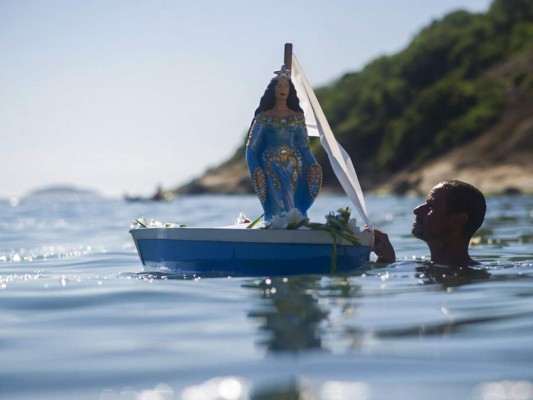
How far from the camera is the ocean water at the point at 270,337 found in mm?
3945

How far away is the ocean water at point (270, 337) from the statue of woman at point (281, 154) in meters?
0.94

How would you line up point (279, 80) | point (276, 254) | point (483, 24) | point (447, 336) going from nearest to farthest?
point (447, 336) < point (276, 254) < point (279, 80) < point (483, 24)

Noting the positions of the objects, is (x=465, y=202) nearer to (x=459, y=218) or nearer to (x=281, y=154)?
(x=459, y=218)

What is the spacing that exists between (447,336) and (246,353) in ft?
Result: 3.88

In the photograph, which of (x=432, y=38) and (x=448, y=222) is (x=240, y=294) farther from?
(x=432, y=38)

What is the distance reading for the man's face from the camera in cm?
874

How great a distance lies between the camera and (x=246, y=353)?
4562 mm

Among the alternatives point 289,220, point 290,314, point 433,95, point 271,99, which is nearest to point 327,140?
point 271,99

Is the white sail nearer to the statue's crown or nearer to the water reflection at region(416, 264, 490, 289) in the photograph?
the statue's crown

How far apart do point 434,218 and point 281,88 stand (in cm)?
197

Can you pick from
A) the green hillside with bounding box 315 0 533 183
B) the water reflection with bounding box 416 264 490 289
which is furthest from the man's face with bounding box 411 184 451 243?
the green hillside with bounding box 315 0 533 183

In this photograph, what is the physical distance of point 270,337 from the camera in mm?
4961

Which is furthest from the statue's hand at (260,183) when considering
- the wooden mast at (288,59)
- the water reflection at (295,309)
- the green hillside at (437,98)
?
the green hillside at (437,98)

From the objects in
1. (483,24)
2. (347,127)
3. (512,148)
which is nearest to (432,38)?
(483,24)
